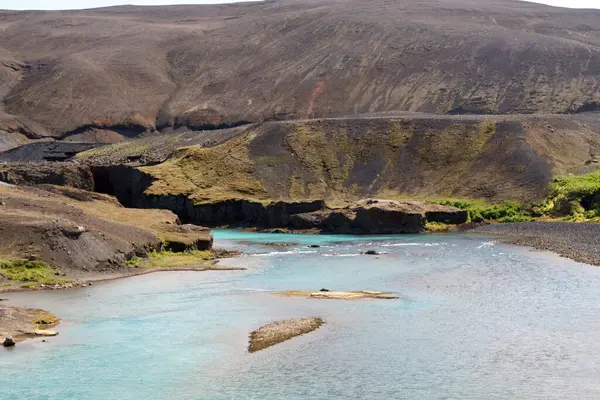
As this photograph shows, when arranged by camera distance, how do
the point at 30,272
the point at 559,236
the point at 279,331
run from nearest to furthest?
1. the point at 279,331
2. the point at 30,272
3. the point at 559,236

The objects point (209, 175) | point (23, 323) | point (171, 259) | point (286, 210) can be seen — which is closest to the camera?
point (23, 323)

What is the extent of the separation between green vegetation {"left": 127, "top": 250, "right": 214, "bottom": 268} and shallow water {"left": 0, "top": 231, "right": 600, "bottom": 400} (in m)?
2.94

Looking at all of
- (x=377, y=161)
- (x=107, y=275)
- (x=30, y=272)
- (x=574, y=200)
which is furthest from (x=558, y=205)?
(x=30, y=272)

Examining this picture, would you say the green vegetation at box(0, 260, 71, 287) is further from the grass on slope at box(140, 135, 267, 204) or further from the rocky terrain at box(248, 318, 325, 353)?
the grass on slope at box(140, 135, 267, 204)

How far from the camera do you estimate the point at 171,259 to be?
56.1 m

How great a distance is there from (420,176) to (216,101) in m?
86.7

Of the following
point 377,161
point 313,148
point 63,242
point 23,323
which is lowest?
point 377,161

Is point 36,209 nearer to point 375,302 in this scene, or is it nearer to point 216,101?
point 375,302

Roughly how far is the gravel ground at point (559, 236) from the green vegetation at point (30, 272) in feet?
105

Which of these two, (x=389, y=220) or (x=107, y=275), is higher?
(x=107, y=275)

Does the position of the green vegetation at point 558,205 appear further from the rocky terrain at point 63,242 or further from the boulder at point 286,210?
the rocky terrain at point 63,242

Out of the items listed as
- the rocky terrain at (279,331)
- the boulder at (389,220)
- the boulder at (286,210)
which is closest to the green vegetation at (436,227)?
the boulder at (389,220)

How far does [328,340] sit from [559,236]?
43.4 meters

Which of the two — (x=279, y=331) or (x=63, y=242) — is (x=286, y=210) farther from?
(x=279, y=331)
